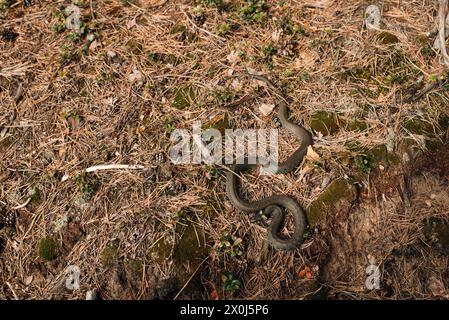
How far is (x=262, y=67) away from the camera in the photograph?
16.3 ft

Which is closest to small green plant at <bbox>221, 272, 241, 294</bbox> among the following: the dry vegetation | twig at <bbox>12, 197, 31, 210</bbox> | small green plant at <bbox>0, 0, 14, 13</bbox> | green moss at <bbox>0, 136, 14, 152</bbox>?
the dry vegetation

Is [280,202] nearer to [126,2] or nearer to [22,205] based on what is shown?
[22,205]

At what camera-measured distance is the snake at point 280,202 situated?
4.06 meters

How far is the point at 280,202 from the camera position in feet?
13.9

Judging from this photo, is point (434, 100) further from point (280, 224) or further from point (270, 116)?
point (280, 224)

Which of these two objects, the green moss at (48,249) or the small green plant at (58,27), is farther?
the small green plant at (58,27)

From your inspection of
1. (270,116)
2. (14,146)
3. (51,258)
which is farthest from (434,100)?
(14,146)

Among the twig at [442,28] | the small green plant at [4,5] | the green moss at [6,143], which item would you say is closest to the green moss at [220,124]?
the green moss at [6,143]

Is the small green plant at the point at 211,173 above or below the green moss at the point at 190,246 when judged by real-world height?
above

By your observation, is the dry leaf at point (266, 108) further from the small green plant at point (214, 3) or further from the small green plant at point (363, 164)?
the small green plant at point (214, 3)

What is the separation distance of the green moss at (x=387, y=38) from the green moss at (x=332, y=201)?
1947mm

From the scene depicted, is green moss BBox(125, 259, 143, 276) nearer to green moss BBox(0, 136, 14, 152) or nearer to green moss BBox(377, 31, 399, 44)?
green moss BBox(0, 136, 14, 152)

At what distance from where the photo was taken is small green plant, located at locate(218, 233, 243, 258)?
13.1ft

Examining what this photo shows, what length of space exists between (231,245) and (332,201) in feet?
3.80
